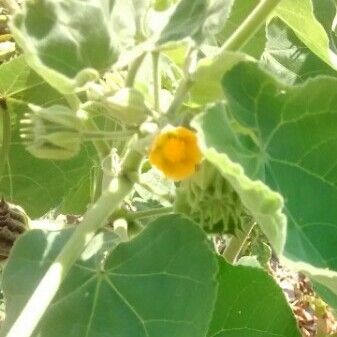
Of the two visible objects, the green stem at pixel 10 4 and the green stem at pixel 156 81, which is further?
the green stem at pixel 10 4

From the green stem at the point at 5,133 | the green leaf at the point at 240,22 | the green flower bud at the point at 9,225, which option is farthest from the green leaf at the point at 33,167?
the green leaf at the point at 240,22

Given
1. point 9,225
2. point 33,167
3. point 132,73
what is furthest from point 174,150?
point 33,167

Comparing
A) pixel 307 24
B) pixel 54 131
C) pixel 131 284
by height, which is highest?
pixel 307 24

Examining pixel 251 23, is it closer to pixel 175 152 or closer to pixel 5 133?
pixel 175 152

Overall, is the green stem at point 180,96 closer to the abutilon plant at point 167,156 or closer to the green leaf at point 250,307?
the abutilon plant at point 167,156

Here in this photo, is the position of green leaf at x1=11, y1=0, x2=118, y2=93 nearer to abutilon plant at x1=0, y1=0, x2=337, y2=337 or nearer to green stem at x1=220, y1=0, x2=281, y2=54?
abutilon plant at x1=0, y1=0, x2=337, y2=337

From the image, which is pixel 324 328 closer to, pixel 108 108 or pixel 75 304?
pixel 75 304

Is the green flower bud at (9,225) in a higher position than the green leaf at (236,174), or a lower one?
lower
